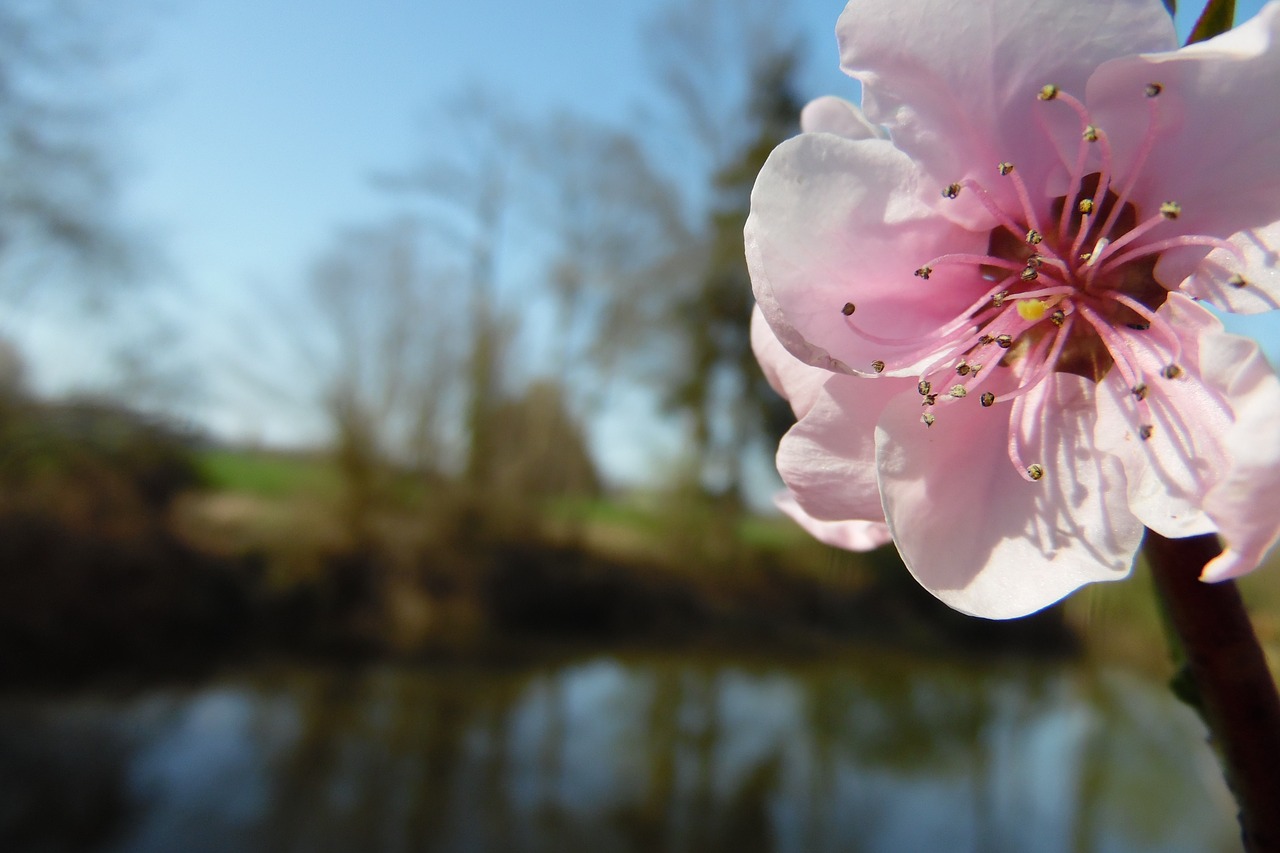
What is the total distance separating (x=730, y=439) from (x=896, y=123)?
8622 mm

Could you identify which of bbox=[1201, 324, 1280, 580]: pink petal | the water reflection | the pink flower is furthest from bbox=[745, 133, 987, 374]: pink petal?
the water reflection

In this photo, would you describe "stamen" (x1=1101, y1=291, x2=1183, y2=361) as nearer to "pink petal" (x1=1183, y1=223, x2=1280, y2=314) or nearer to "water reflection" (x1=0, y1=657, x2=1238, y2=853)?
"pink petal" (x1=1183, y1=223, x2=1280, y2=314)

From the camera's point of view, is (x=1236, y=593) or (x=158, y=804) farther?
(x=158, y=804)

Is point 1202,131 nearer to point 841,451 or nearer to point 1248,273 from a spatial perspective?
point 1248,273

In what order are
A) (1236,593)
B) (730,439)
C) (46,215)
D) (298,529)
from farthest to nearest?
1. (730,439)
2. (298,529)
3. (46,215)
4. (1236,593)

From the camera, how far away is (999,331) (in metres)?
0.32

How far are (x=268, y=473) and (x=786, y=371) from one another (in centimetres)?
752

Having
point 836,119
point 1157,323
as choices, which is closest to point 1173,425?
Answer: point 1157,323

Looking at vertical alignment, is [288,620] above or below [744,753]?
above

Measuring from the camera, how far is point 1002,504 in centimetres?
29

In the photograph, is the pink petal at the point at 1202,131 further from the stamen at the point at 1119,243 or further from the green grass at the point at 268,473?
the green grass at the point at 268,473

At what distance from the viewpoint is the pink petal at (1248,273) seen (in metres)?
0.25

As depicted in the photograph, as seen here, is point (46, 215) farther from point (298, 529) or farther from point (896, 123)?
point (896, 123)

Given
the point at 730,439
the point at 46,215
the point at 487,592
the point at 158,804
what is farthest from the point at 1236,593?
the point at 730,439
